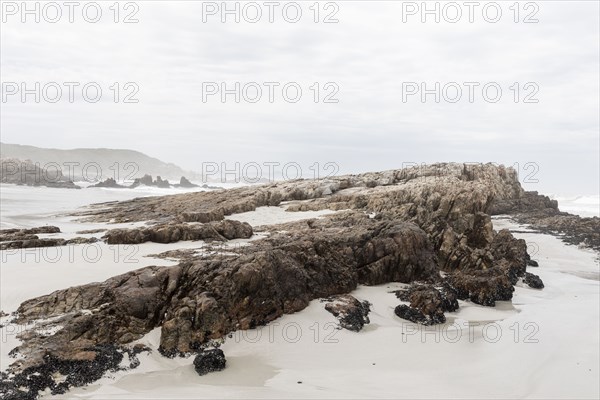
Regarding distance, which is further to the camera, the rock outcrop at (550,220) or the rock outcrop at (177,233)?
the rock outcrop at (550,220)

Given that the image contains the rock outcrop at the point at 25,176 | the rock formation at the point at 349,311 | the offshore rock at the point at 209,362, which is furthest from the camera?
the rock outcrop at the point at 25,176

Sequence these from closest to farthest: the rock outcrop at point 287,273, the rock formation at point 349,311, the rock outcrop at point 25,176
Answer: the rock outcrop at point 287,273, the rock formation at point 349,311, the rock outcrop at point 25,176

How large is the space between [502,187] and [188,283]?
33.1 meters

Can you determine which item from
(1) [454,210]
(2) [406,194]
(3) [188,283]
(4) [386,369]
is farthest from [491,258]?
(3) [188,283]

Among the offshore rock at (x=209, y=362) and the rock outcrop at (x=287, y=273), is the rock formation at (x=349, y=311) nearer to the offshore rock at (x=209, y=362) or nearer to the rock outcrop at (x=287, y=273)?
the rock outcrop at (x=287, y=273)

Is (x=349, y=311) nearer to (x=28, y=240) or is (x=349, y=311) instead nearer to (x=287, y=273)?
(x=287, y=273)

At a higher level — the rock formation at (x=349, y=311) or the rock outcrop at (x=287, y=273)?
the rock outcrop at (x=287, y=273)

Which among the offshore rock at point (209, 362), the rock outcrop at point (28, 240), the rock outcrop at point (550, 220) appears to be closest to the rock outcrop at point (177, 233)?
the rock outcrop at point (28, 240)

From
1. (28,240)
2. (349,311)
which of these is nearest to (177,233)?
(28,240)

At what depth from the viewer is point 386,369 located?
8102mm

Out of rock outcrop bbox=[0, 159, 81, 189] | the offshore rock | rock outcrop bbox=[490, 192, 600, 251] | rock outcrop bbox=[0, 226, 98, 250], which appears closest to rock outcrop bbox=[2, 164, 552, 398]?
the offshore rock

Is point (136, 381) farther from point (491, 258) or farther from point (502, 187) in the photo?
point (502, 187)

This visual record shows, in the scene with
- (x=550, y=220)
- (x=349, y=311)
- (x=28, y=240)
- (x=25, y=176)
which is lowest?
(x=349, y=311)

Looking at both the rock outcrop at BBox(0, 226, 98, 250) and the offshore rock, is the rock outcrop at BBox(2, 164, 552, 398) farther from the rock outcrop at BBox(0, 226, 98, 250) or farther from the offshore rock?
the rock outcrop at BBox(0, 226, 98, 250)
